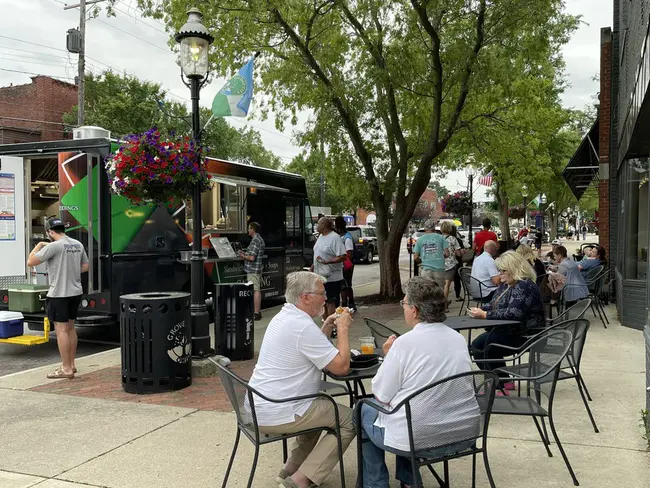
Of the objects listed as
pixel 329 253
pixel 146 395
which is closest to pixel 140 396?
pixel 146 395

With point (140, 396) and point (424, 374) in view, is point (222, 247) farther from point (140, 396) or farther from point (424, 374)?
point (424, 374)

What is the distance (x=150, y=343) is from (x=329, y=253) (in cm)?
366

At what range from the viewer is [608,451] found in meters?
4.41

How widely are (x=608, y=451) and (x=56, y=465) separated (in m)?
3.90

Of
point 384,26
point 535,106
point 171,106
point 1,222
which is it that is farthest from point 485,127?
point 171,106

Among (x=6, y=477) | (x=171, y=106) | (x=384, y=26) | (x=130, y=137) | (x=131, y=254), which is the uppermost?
(x=171, y=106)

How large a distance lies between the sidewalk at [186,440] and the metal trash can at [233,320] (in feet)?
3.06

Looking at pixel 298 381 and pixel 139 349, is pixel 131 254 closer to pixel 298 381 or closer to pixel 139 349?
pixel 139 349

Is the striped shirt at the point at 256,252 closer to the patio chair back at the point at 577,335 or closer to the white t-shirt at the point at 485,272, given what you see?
the white t-shirt at the point at 485,272

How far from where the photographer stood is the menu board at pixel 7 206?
8516 mm

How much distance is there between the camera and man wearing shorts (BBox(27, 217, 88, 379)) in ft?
22.2

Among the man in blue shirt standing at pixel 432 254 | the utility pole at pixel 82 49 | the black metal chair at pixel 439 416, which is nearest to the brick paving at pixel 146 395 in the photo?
the black metal chair at pixel 439 416

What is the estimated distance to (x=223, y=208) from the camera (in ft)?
36.2

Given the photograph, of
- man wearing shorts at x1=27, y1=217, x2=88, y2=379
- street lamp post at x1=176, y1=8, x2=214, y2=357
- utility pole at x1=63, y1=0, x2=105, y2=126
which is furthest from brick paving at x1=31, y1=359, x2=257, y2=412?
utility pole at x1=63, y1=0, x2=105, y2=126
